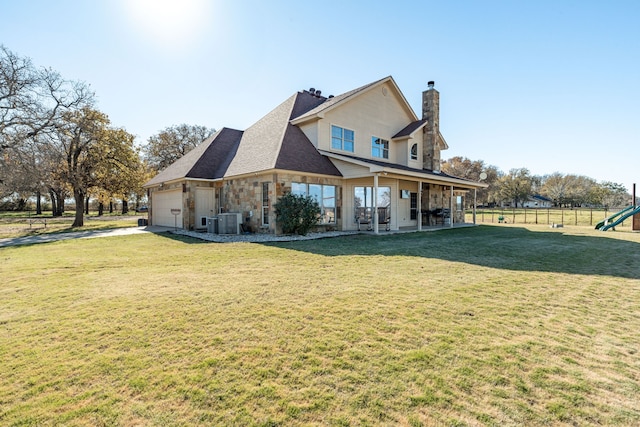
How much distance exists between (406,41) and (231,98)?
30.6 ft

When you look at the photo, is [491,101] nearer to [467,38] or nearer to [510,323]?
[467,38]

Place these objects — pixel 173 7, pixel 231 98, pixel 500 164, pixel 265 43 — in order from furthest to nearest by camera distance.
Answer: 1. pixel 500 164
2. pixel 231 98
3. pixel 265 43
4. pixel 173 7

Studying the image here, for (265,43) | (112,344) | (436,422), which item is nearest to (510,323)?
(436,422)

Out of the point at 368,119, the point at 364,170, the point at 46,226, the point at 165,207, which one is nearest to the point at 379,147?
the point at 368,119

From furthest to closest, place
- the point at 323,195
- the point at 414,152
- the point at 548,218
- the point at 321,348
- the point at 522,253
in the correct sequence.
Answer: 1. the point at 548,218
2. the point at 414,152
3. the point at 323,195
4. the point at 522,253
5. the point at 321,348

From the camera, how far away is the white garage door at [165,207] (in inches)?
675

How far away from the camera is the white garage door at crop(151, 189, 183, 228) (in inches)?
675

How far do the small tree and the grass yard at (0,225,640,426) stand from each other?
621 cm

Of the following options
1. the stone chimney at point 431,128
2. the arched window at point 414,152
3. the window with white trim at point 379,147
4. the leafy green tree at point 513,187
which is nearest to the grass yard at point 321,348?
the window with white trim at point 379,147

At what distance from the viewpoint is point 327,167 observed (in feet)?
47.4

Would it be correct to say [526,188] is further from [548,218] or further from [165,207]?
[165,207]

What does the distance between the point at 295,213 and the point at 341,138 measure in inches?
228

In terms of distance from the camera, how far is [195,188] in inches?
643

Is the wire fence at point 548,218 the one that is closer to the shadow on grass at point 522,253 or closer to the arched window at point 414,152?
the arched window at point 414,152
